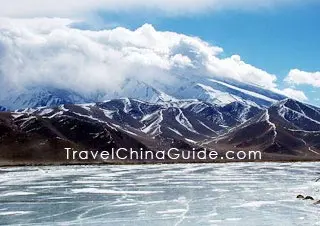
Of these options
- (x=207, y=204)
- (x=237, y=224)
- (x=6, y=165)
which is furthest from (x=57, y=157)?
(x=237, y=224)

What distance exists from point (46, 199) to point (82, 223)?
61.0 feet

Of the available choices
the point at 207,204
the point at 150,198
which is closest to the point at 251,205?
the point at 207,204

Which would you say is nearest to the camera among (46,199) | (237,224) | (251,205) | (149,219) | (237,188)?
(237,224)

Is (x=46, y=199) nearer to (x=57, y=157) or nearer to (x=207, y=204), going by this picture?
(x=207, y=204)

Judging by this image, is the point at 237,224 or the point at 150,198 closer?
the point at 237,224

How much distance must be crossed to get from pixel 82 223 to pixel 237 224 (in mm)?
10737

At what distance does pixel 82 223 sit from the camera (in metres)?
40.8

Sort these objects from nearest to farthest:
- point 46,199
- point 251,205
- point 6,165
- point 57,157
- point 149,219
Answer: point 149,219, point 251,205, point 46,199, point 6,165, point 57,157

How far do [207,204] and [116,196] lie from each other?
1235 cm

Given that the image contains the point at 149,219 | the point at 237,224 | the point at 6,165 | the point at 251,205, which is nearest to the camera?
the point at 237,224

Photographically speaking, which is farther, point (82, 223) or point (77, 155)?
point (77, 155)

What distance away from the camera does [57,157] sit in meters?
184

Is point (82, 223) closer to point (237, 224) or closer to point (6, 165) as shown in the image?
point (237, 224)

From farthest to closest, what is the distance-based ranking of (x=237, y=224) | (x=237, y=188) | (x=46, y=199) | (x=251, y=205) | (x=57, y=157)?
1. (x=57, y=157)
2. (x=237, y=188)
3. (x=46, y=199)
4. (x=251, y=205)
5. (x=237, y=224)
